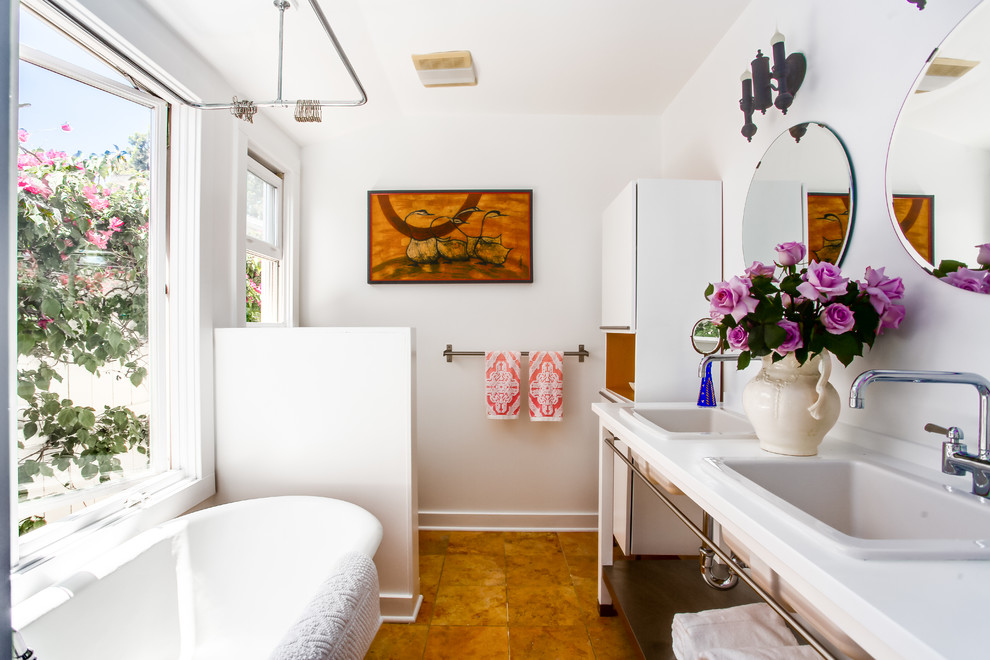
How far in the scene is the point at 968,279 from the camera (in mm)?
886

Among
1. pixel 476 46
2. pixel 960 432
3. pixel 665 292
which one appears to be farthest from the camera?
pixel 476 46

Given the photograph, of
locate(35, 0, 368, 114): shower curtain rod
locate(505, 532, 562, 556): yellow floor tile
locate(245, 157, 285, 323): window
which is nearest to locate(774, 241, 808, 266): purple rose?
locate(35, 0, 368, 114): shower curtain rod

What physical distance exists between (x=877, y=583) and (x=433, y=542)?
86.7 inches

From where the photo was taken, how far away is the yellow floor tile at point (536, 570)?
2.04 meters

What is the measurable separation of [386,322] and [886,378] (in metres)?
2.23

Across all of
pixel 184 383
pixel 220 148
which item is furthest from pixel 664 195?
pixel 184 383

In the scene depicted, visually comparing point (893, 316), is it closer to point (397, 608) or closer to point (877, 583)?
point (877, 583)

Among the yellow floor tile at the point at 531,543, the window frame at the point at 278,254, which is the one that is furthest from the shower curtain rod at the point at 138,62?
the yellow floor tile at the point at 531,543

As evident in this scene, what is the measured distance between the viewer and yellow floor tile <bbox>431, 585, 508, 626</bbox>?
1769mm

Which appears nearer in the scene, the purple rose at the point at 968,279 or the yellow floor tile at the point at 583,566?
the purple rose at the point at 968,279

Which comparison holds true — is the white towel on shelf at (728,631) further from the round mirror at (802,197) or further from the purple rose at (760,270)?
the round mirror at (802,197)

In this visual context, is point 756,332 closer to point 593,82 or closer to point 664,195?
point 664,195

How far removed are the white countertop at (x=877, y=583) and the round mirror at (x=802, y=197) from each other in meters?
0.59

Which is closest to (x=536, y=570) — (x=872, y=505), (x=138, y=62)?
(x=872, y=505)
